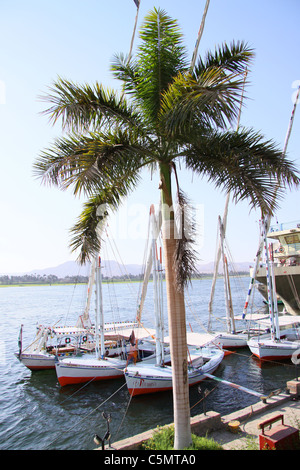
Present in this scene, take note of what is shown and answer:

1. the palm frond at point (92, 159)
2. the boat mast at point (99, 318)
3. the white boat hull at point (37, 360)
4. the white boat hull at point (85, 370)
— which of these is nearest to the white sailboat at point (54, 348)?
the white boat hull at point (37, 360)

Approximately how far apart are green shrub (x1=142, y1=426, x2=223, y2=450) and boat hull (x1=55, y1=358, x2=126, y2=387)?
1364 cm

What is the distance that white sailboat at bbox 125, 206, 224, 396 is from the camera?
1698 centimetres

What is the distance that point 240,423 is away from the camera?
30.8 feet

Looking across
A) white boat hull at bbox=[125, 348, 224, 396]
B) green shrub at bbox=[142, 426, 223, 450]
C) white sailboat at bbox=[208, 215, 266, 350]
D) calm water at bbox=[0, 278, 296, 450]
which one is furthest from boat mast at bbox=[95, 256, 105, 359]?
green shrub at bbox=[142, 426, 223, 450]

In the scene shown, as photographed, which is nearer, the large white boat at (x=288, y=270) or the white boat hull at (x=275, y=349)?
the white boat hull at (x=275, y=349)

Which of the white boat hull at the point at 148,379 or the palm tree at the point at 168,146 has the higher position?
the palm tree at the point at 168,146

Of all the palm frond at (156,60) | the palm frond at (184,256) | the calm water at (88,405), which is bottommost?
the calm water at (88,405)

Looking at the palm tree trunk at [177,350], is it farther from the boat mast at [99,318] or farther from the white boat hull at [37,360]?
the white boat hull at [37,360]

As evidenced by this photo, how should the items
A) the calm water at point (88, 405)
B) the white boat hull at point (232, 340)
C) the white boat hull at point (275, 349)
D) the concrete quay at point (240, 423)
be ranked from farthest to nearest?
the white boat hull at point (232, 340) < the white boat hull at point (275, 349) < the calm water at point (88, 405) < the concrete quay at point (240, 423)

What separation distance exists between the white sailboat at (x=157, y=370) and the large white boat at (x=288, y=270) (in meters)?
17.7

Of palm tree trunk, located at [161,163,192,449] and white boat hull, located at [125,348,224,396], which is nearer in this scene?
palm tree trunk, located at [161,163,192,449]

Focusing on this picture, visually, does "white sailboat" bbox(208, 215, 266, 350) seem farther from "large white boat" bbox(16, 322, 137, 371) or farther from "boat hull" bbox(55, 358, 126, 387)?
"boat hull" bbox(55, 358, 126, 387)

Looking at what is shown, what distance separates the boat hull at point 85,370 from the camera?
65.8 feet
